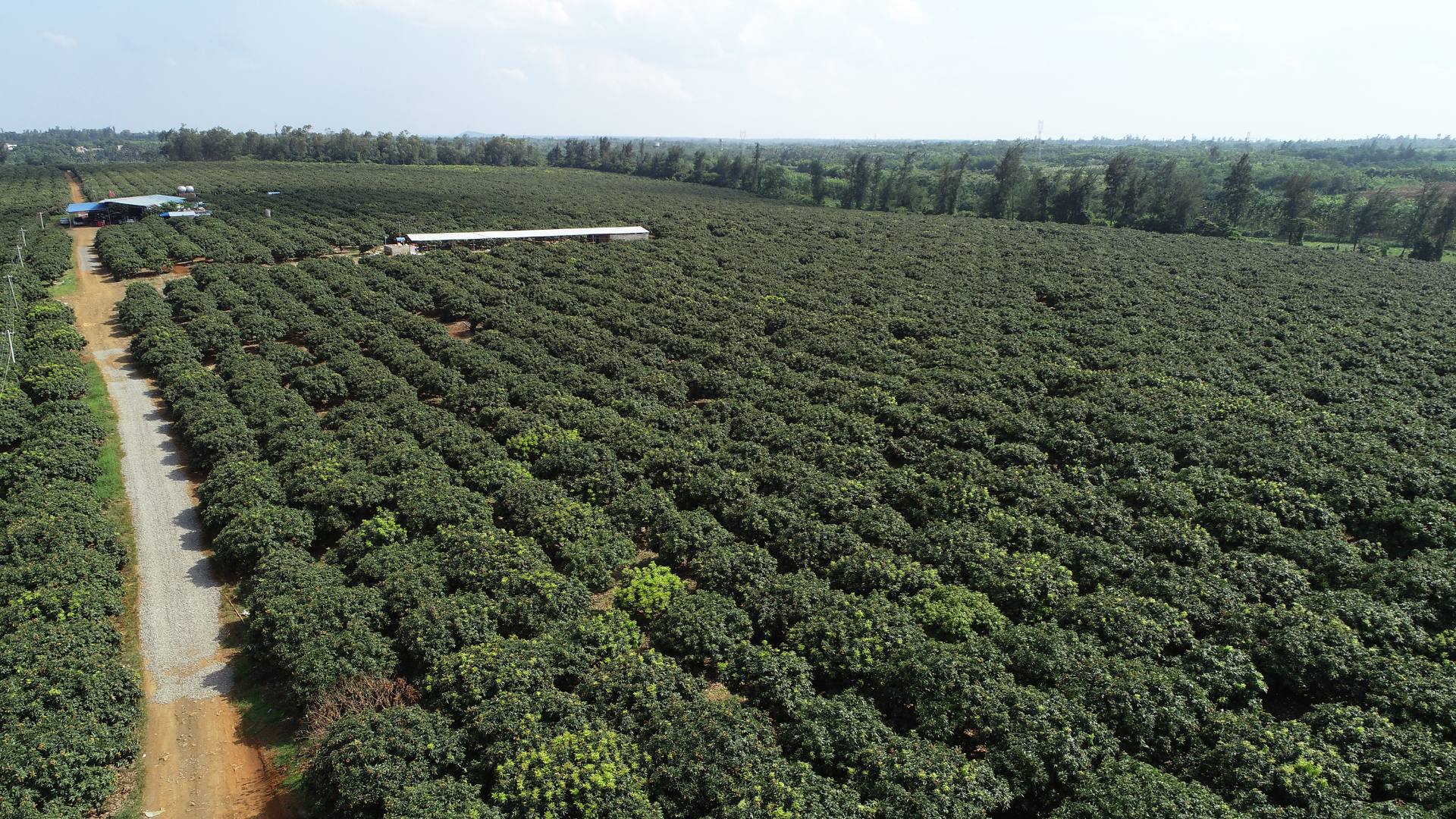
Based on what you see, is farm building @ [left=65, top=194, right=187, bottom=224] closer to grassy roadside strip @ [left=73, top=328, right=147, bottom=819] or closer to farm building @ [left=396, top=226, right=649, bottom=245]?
farm building @ [left=396, top=226, right=649, bottom=245]

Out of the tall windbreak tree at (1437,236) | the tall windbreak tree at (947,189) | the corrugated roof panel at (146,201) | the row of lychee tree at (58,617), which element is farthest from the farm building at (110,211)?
the tall windbreak tree at (1437,236)

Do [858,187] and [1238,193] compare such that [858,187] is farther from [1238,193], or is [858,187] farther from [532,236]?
[532,236]

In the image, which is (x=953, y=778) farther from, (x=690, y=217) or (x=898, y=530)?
(x=690, y=217)

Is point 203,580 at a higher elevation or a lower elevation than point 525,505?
lower

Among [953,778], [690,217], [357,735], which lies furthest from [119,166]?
[953,778]

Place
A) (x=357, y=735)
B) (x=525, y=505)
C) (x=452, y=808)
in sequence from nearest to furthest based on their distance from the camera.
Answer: (x=452, y=808) → (x=357, y=735) → (x=525, y=505)

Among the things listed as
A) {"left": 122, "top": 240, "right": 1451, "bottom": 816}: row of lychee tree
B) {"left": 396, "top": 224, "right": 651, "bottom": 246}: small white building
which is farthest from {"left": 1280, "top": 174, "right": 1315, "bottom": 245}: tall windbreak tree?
{"left": 122, "top": 240, "right": 1451, "bottom": 816}: row of lychee tree

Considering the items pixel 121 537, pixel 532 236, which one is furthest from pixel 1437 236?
pixel 121 537
